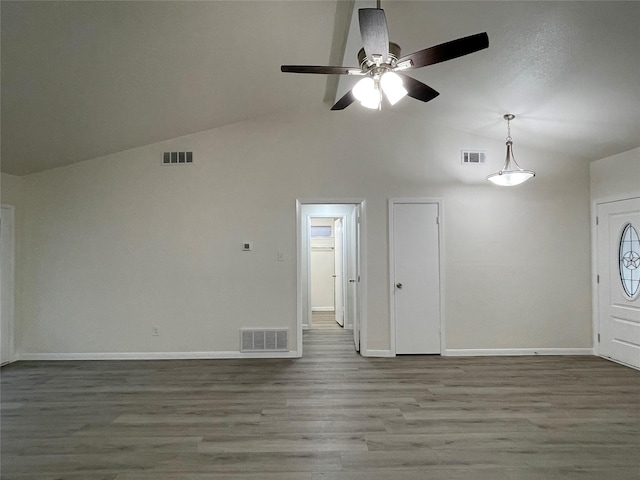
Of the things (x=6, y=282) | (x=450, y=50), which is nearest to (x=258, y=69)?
(x=450, y=50)

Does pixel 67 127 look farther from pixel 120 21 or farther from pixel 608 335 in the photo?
pixel 608 335

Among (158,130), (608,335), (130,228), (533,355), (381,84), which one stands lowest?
(533,355)

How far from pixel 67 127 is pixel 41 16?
1.72 m

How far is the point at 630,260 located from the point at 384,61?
4.20 m

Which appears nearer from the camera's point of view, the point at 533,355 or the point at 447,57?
the point at 447,57

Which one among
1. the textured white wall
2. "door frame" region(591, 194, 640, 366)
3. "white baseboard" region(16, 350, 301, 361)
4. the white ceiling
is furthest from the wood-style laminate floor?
the white ceiling

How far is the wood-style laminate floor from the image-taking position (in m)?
2.29

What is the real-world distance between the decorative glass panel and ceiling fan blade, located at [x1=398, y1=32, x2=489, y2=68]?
3690 mm

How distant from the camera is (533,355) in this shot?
4.66m

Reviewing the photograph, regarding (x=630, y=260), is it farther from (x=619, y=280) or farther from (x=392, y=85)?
(x=392, y=85)

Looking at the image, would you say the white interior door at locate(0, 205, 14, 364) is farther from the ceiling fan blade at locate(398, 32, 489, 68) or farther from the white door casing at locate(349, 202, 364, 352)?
the ceiling fan blade at locate(398, 32, 489, 68)

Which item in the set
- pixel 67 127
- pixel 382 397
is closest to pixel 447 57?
pixel 382 397

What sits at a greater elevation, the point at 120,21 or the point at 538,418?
the point at 120,21

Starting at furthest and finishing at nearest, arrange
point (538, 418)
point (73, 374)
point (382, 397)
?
1. point (73, 374)
2. point (382, 397)
3. point (538, 418)
